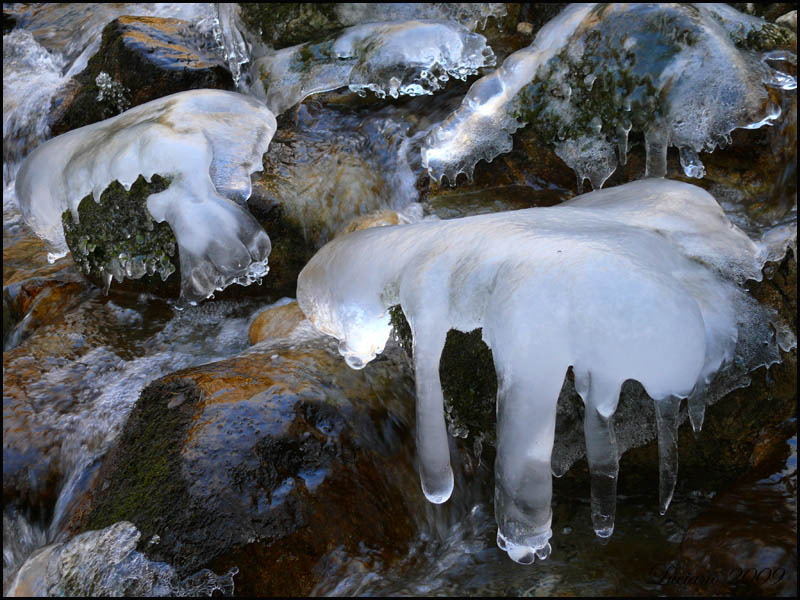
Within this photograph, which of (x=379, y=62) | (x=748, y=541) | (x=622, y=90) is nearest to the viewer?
(x=748, y=541)

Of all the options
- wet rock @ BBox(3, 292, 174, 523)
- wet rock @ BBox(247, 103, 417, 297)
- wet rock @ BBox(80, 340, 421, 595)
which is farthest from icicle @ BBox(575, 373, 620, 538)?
wet rock @ BBox(247, 103, 417, 297)

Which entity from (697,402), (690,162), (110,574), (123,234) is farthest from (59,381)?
(690,162)

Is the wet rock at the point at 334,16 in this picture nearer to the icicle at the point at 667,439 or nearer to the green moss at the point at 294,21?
the green moss at the point at 294,21

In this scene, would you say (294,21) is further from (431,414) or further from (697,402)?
(697,402)

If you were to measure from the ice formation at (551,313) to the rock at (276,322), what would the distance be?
1.93ft

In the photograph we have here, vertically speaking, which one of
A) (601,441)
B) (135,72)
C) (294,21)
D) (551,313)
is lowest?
(135,72)

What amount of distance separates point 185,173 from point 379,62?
1591 mm

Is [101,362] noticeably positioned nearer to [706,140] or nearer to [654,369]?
[654,369]

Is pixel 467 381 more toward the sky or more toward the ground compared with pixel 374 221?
more toward the sky

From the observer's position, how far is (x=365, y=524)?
2.85 meters

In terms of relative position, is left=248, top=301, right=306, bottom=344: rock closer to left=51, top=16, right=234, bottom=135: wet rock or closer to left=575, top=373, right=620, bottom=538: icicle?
left=575, top=373, right=620, bottom=538: icicle

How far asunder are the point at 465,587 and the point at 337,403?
33.7 inches

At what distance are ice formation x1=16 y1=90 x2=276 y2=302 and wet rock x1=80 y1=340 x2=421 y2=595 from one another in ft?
2.68

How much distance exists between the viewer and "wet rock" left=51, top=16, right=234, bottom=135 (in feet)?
17.8
